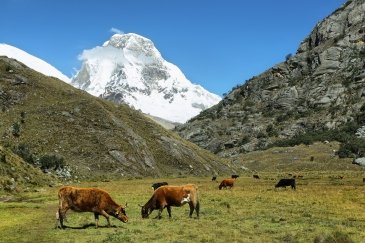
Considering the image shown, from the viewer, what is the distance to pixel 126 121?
13025cm

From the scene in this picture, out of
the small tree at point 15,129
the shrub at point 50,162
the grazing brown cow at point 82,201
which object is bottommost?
the grazing brown cow at point 82,201

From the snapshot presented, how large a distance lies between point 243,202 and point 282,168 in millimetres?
123317

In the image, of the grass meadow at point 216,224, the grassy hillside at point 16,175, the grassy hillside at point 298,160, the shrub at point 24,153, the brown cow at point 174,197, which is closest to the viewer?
the grass meadow at point 216,224

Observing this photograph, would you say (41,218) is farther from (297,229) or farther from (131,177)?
(131,177)

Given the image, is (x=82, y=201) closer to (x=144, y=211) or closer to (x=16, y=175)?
(x=144, y=211)

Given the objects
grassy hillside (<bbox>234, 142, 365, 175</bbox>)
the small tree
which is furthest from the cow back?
grassy hillside (<bbox>234, 142, 365, 175</bbox>)

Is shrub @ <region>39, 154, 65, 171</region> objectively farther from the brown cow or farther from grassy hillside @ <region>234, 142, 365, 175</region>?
the brown cow

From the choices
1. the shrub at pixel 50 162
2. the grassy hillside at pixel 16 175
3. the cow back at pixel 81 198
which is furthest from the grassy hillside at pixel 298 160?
the cow back at pixel 81 198

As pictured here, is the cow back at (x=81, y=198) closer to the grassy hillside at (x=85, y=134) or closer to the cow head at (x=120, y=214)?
the cow head at (x=120, y=214)

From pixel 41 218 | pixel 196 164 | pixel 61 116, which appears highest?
pixel 61 116

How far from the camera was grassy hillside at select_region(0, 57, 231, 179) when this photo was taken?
348ft

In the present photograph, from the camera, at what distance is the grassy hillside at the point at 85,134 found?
10606 cm

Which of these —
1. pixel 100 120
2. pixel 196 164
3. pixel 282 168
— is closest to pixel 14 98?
pixel 100 120

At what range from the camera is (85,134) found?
11544cm
